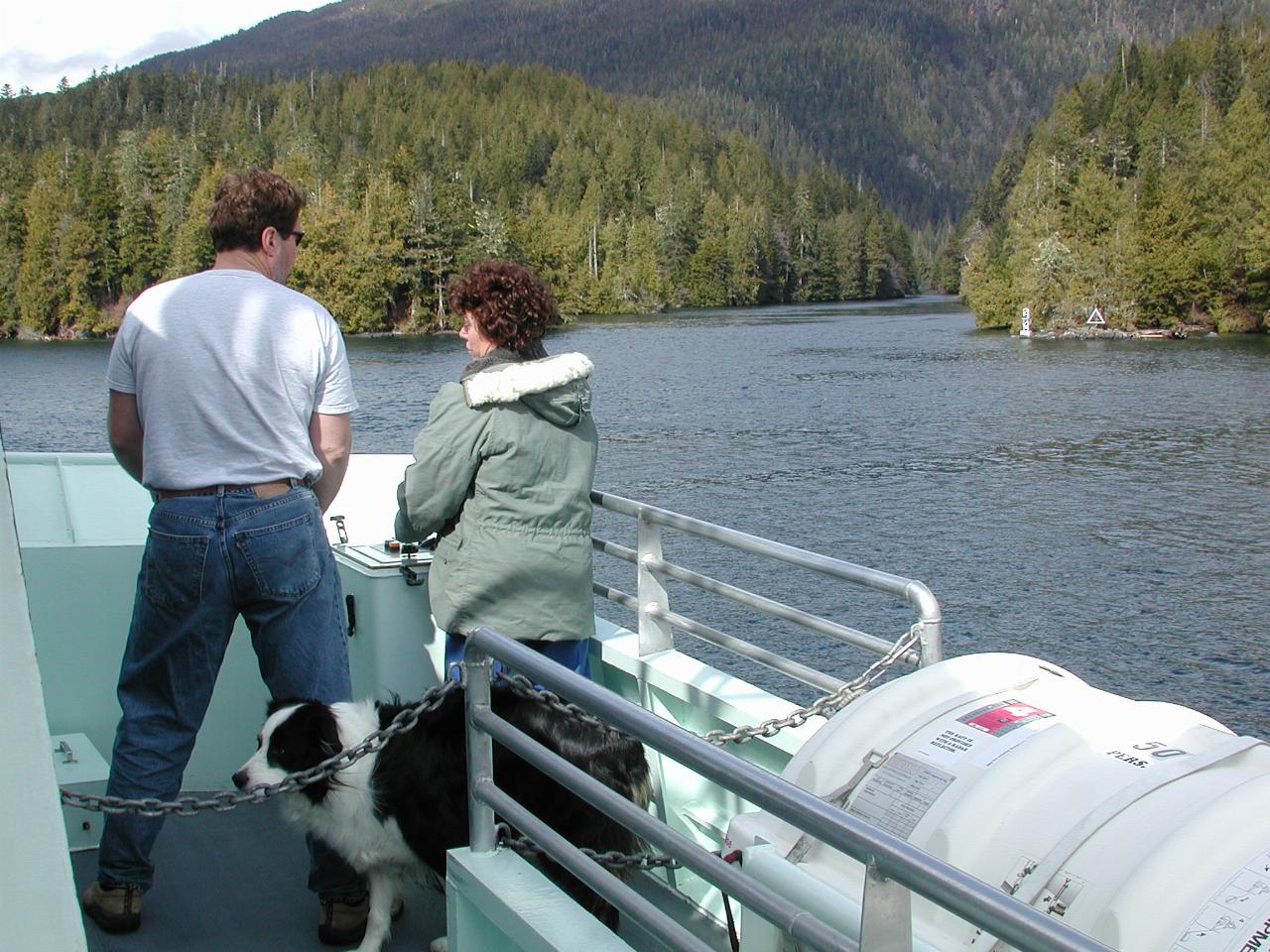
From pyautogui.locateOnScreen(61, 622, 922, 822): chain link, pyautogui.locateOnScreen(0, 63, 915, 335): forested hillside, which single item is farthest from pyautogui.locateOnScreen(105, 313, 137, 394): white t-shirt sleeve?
pyautogui.locateOnScreen(0, 63, 915, 335): forested hillside

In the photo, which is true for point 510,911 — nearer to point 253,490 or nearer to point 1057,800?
point 1057,800

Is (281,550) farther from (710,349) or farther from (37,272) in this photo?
(37,272)

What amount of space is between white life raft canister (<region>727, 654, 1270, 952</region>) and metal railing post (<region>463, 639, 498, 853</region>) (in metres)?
0.52

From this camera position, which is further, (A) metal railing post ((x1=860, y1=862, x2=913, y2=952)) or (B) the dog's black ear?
(B) the dog's black ear

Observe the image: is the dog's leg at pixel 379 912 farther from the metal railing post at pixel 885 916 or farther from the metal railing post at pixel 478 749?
the metal railing post at pixel 885 916

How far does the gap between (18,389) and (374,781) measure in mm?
49453

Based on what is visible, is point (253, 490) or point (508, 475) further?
point (508, 475)

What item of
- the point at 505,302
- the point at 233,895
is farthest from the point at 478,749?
the point at 233,895

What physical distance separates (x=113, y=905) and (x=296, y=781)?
0.87 metres

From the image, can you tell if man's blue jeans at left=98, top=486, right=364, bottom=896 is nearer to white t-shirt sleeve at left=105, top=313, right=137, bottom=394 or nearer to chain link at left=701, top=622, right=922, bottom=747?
white t-shirt sleeve at left=105, top=313, right=137, bottom=394

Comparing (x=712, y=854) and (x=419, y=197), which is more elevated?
(x=419, y=197)

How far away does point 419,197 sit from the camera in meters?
107

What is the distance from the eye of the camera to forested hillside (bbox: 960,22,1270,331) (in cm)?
7494

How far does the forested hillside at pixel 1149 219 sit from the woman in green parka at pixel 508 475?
73.5 metres
